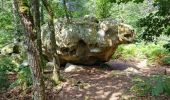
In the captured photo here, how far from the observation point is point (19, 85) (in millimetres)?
9141

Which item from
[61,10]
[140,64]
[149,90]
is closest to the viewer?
[149,90]

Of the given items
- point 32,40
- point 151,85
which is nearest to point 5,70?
point 32,40

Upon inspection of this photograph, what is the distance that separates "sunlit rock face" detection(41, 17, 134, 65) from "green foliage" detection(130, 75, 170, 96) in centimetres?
285

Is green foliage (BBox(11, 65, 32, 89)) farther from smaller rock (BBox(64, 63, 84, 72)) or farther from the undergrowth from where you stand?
the undergrowth

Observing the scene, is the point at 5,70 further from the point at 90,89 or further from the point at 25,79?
the point at 90,89

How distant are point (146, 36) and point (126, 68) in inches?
161

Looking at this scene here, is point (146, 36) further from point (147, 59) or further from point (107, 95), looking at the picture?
point (147, 59)

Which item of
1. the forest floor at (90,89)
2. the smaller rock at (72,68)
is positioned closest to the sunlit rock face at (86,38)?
the smaller rock at (72,68)

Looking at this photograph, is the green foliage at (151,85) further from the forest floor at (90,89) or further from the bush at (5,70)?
the bush at (5,70)

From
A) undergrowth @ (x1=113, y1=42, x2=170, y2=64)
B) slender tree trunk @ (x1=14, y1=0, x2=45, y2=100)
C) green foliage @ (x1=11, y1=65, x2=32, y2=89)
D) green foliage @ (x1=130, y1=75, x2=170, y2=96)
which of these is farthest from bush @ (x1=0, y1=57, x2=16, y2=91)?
undergrowth @ (x1=113, y1=42, x2=170, y2=64)

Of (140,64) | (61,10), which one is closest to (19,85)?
(140,64)

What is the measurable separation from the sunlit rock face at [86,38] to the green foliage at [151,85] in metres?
2.85

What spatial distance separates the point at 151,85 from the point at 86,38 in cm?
380

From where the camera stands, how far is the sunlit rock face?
11062 millimetres
